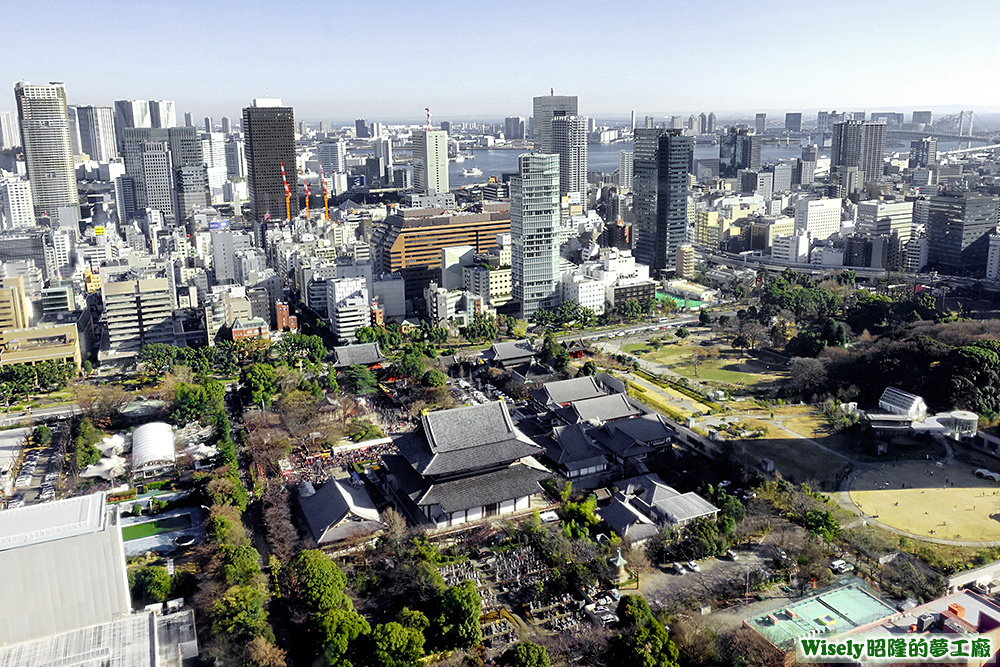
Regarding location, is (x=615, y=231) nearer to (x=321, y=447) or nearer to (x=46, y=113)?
(x=321, y=447)

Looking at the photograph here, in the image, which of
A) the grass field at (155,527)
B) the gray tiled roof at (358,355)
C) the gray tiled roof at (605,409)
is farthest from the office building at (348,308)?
the grass field at (155,527)

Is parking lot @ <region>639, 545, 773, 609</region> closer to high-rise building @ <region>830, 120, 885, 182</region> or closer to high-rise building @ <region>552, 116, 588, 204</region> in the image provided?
high-rise building @ <region>552, 116, 588, 204</region>

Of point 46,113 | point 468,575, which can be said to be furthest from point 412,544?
point 46,113

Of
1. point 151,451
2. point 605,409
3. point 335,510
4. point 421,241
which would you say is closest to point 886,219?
point 421,241

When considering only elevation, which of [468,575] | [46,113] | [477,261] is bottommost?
[468,575]

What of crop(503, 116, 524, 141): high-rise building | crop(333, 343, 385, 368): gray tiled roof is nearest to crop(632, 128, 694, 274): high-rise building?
crop(333, 343, 385, 368): gray tiled roof

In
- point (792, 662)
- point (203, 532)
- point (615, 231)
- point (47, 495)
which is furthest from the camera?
point (615, 231)
